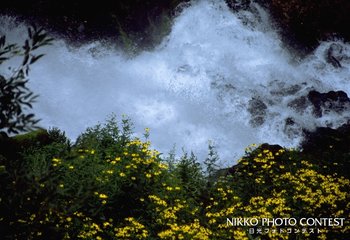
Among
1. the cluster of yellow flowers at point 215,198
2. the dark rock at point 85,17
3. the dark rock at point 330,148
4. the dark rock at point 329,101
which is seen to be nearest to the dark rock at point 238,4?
the dark rock at point 85,17

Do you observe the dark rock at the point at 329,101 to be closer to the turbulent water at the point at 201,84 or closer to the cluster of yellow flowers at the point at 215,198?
the turbulent water at the point at 201,84

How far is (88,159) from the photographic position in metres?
6.98

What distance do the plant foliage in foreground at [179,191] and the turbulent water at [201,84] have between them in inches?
87.8

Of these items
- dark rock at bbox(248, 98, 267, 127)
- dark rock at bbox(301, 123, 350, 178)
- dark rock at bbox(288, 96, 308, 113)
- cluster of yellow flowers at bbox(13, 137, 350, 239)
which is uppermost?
dark rock at bbox(288, 96, 308, 113)

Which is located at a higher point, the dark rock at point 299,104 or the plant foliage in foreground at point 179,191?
the dark rock at point 299,104

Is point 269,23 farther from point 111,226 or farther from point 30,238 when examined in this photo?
point 30,238

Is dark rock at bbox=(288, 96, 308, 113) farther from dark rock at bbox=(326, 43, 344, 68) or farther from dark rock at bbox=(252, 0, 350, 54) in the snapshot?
dark rock at bbox=(252, 0, 350, 54)

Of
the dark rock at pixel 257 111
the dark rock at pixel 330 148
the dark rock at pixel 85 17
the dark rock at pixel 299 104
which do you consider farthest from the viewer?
the dark rock at pixel 85 17

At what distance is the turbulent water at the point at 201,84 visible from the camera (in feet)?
36.0

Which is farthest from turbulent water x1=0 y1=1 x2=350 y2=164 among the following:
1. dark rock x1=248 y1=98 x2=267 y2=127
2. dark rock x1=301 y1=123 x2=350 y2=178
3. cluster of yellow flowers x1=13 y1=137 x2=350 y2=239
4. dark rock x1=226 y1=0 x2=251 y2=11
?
cluster of yellow flowers x1=13 y1=137 x2=350 y2=239

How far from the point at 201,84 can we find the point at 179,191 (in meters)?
→ 5.61

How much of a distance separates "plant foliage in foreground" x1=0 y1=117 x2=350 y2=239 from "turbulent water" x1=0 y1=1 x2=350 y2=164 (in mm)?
2231

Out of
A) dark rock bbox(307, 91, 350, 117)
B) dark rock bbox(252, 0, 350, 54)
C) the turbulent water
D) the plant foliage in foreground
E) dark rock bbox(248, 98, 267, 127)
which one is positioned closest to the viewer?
the plant foliage in foreground

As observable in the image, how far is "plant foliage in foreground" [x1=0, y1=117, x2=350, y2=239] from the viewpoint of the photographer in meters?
5.98
